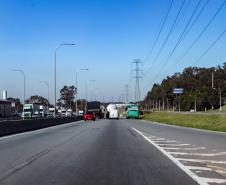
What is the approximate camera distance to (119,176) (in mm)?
12859

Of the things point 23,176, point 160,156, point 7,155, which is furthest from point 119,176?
point 7,155

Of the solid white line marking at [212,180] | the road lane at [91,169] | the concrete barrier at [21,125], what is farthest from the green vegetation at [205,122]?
the solid white line marking at [212,180]

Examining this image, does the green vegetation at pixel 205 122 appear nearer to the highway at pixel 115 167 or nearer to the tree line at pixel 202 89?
the highway at pixel 115 167

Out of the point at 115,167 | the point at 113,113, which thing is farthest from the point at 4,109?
the point at 115,167

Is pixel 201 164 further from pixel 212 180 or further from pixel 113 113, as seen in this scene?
pixel 113 113

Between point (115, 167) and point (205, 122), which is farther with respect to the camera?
point (205, 122)

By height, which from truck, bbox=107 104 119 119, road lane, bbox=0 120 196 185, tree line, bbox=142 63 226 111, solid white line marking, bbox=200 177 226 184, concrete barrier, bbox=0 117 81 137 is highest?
tree line, bbox=142 63 226 111

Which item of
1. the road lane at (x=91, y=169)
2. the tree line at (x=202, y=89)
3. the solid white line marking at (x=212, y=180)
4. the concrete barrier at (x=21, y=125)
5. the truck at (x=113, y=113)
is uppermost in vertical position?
the tree line at (x=202, y=89)

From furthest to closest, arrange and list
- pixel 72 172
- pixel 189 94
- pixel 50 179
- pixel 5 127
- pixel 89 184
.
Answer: pixel 189 94, pixel 5 127, pixel 72 172, pixel 50 179, pixel 89 184

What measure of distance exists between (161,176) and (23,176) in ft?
11.1

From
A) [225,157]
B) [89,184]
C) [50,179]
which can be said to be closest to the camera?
[89,184]

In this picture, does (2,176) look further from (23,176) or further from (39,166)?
(39,166)

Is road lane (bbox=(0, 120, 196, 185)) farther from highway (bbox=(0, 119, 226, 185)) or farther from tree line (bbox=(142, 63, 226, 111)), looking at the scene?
tree line (bbox=(142, 63, 226, 111))

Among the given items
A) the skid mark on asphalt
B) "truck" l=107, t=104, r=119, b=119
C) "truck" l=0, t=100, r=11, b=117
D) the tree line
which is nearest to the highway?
the skid mark on asphalt
